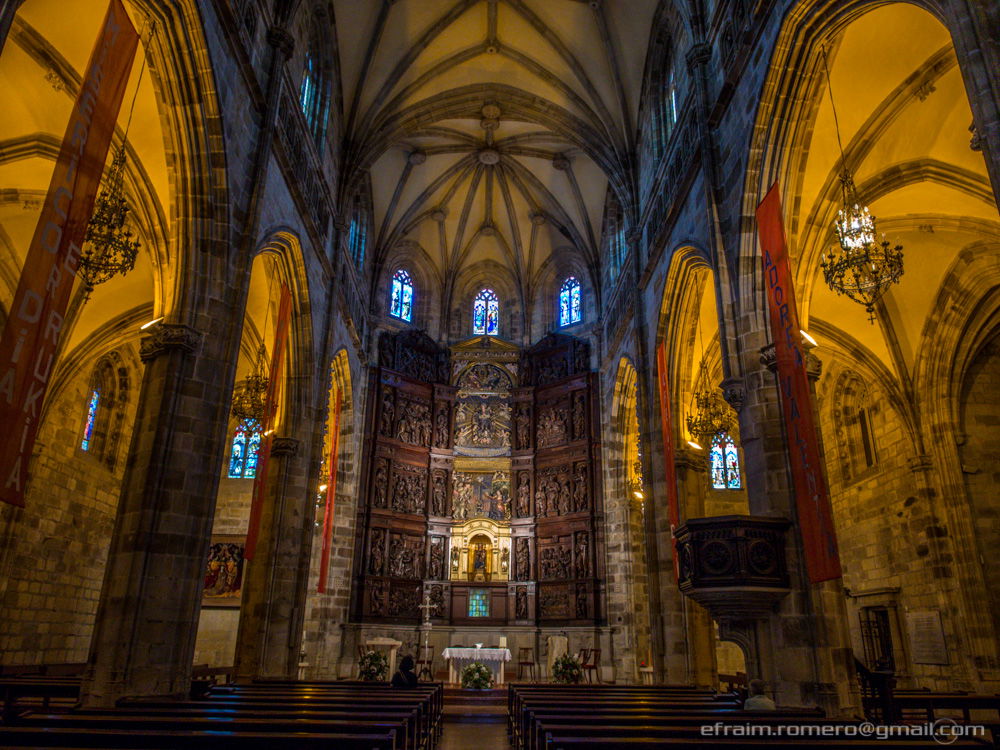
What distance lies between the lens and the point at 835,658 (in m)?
9.04

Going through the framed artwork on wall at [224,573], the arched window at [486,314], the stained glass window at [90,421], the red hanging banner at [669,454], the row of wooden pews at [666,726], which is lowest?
the row of wooden pews at [666,726]

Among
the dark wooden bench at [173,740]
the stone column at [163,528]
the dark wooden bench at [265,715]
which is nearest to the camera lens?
the dark wooden bench at [173,740]

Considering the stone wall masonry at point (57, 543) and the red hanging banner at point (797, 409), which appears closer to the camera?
the red hanging banner at point (797, 409)

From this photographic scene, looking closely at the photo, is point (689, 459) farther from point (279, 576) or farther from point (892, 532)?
point (279, 576)

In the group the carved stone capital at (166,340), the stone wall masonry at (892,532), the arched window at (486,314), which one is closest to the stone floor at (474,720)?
the carved stone capital at (166,340)

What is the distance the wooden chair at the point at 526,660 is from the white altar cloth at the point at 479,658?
1.01 m

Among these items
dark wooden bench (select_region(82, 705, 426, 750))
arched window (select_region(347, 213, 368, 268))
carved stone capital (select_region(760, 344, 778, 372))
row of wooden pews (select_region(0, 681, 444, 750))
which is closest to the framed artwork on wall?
arched window (select_region(347, 213, 368, 268))

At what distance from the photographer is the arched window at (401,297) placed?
86.0 ft

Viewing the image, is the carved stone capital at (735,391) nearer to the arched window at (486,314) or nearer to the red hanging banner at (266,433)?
the red hanging banner at (266,433)

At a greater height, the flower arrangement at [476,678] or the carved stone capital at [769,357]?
the carved stone capital at [769,357]

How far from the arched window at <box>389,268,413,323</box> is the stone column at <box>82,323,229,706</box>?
1546 centimetres

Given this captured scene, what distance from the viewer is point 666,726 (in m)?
5.76

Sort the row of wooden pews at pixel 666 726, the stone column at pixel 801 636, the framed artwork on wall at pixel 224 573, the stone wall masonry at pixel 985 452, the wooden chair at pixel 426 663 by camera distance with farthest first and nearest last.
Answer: the framed artwork on wall at pixel 224 573, the wooden chair at pixel 426 663, the stone wall masonry at pixel 985 452, the stone column at pixel 801 636, the row of wooden pews at pixel 666 726

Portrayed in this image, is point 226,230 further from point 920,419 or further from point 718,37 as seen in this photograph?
point 920,419
